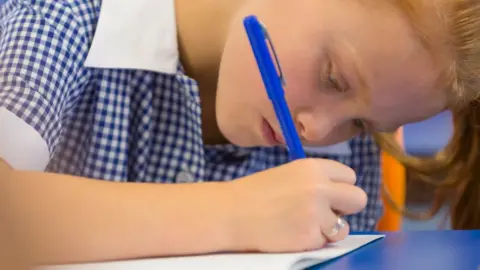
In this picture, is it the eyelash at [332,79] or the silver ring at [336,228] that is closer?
the silver ring at [336,228]

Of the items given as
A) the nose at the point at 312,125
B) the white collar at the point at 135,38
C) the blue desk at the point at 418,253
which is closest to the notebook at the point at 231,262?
the blue desk at the point at 418,253

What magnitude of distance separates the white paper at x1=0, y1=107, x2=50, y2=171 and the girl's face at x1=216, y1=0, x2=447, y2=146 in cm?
20

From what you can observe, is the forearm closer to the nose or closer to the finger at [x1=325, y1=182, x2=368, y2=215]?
the finger at [x1=325, y1=182, x2=368, y2=215]

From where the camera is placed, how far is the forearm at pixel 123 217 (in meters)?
0.37

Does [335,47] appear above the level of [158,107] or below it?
above

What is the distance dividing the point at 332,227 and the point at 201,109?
1.25 feet

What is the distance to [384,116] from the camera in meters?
0.61

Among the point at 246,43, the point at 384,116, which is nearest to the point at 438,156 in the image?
the point at 384,116

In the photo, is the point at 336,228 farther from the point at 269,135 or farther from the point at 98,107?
the point at 98,107

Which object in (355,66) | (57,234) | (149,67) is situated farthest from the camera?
(149,67)

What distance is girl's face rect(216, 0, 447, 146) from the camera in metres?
0.56

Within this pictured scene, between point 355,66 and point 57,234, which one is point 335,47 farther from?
point 57,234

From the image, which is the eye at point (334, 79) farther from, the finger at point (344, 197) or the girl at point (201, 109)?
the finger at point (344, 197)

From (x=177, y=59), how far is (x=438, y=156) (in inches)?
14.4
